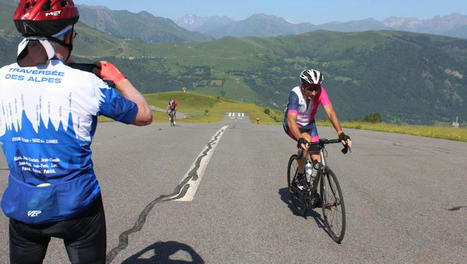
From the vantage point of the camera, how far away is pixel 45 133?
1931 mm

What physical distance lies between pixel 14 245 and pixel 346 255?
123 inches

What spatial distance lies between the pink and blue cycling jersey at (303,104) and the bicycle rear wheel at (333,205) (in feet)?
3.98

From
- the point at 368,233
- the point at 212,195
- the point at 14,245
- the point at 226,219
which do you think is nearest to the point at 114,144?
the point at 212,195

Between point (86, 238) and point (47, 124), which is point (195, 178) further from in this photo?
point (47, 124)

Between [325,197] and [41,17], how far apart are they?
4.01m

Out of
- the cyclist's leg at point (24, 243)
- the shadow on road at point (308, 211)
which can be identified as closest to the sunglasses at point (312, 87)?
the shadow on road at point (308, 211)

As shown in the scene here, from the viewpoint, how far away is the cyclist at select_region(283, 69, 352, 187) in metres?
5.32

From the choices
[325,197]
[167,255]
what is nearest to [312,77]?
[325,197]

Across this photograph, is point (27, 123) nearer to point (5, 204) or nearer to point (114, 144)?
point (5, 204)

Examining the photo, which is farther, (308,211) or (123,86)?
(308,211)

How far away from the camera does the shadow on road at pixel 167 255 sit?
12.0 ft

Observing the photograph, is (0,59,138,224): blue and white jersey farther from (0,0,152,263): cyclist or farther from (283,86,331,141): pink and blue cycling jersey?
(283,86,331,141): pink and blue cycling jersey

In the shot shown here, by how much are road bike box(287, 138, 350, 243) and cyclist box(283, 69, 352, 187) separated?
10.2 inches

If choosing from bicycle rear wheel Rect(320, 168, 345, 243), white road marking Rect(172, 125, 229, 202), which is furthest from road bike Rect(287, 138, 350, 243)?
white road marking Rect(172, 125, 229, 202)
